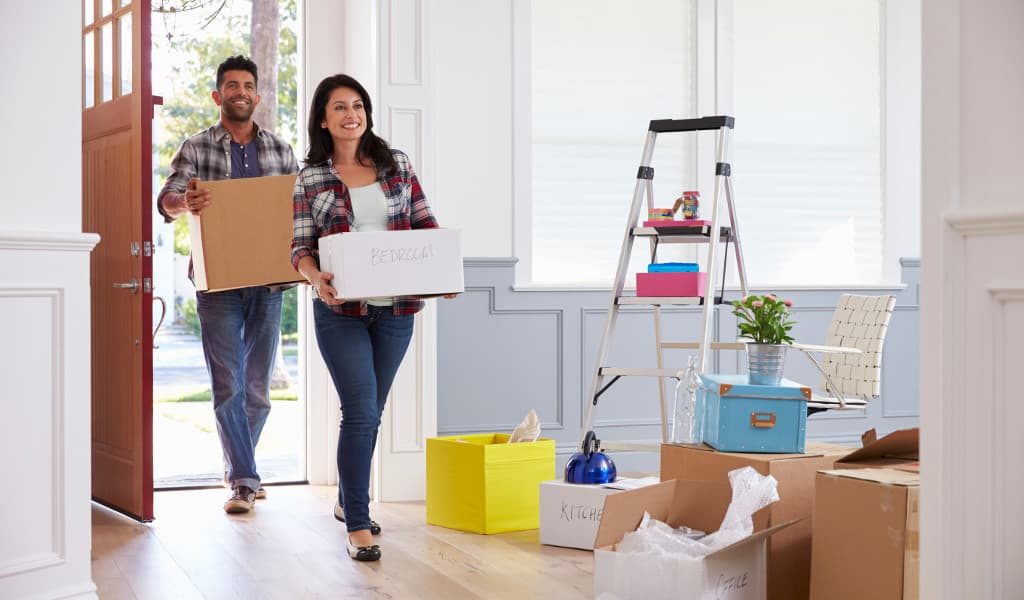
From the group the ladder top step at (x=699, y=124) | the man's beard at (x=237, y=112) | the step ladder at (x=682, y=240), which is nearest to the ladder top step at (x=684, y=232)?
the step ladder at (x=682, y=240)

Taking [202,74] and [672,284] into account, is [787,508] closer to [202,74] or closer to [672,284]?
[672,284]

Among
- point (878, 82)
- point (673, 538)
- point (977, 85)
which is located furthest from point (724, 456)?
point (878, 82)

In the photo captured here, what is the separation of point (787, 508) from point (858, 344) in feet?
5.73

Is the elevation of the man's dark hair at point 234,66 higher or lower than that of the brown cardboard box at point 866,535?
higher

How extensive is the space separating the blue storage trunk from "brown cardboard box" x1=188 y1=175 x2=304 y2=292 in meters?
1.68

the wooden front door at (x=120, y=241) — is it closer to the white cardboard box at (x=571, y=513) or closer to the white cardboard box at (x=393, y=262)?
the white cardboard box at (x=393, y=262)

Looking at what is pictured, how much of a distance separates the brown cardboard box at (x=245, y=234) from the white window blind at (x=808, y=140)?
7.31 ft

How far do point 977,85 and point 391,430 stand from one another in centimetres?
284

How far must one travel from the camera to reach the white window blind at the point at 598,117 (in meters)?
4.74

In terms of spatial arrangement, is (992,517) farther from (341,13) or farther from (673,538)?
(341,13)

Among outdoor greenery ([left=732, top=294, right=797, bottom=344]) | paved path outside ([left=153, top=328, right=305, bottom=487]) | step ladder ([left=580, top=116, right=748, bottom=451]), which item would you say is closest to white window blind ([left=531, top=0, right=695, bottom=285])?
step ladder ([left=580, top=116, right=748, bottom=451])

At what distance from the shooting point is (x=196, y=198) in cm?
377

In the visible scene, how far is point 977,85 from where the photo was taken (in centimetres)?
184

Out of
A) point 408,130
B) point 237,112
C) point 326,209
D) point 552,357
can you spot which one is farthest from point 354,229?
point 552,357
